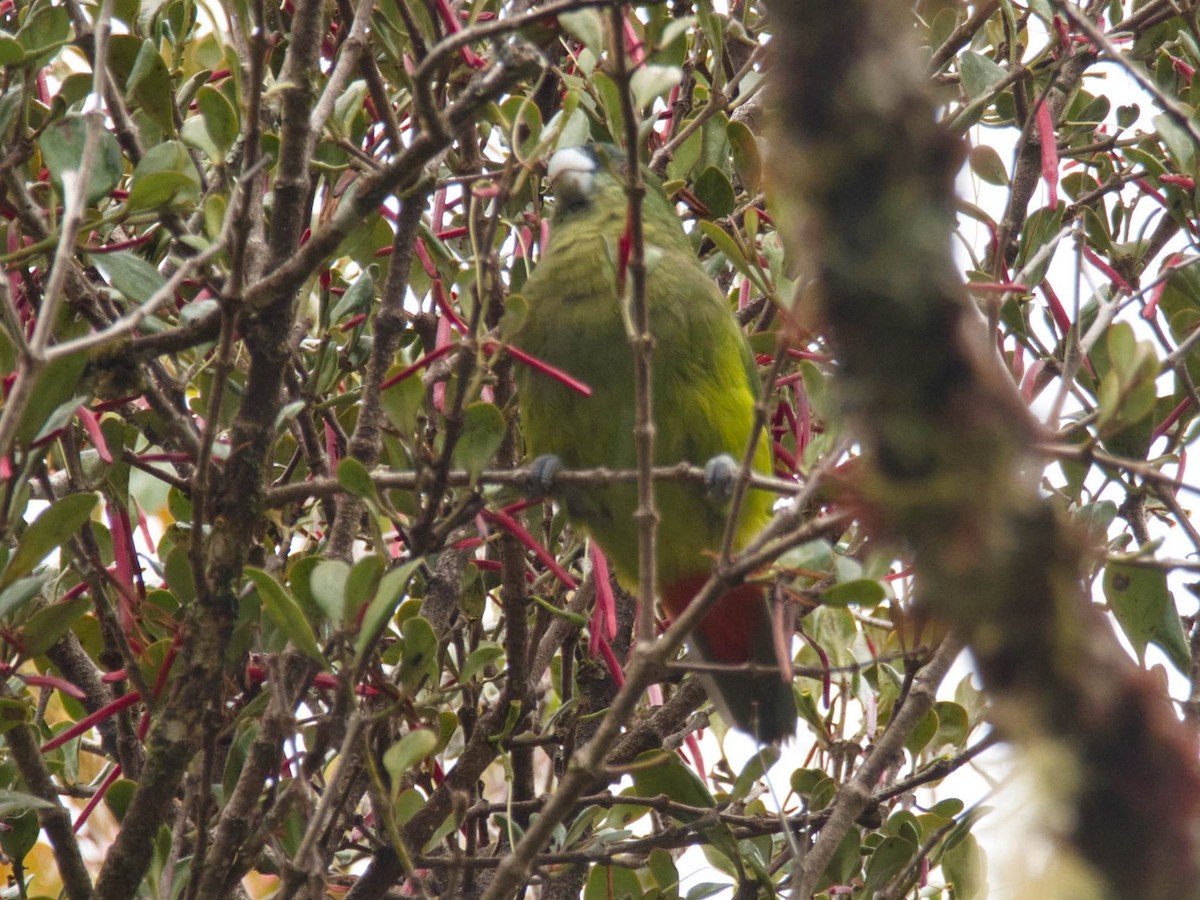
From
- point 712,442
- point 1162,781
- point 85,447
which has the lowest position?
point 1162,781

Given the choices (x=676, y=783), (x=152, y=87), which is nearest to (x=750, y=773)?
(x=676, y=783)

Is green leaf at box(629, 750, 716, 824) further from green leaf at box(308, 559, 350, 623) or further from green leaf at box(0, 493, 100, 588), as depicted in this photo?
green leaf at box(0, 493, 100, 588)

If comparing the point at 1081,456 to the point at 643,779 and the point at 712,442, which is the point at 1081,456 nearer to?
the point at 643,779

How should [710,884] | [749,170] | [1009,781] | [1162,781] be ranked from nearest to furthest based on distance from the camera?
1. [1162,781]
2. [1009,781]
3. [710,884]
4. [749,170]

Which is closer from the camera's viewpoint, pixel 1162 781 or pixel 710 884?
pixel 1162 781

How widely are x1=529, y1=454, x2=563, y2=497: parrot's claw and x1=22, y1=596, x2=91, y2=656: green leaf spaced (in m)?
0.74

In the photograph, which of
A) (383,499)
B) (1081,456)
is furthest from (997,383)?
(383,499)

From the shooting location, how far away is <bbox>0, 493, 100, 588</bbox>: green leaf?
1.70 m

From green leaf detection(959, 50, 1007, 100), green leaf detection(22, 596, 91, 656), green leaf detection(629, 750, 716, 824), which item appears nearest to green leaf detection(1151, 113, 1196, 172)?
green leaf detection(959, 50, 1007, 100)

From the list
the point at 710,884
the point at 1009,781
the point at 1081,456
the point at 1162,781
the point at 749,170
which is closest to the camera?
the point at 1162,781

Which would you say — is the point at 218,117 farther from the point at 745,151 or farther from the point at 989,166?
the point at 989,166

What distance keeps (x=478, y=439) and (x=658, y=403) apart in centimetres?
92

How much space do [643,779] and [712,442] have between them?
0.77 m

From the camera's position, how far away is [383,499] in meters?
1.86
